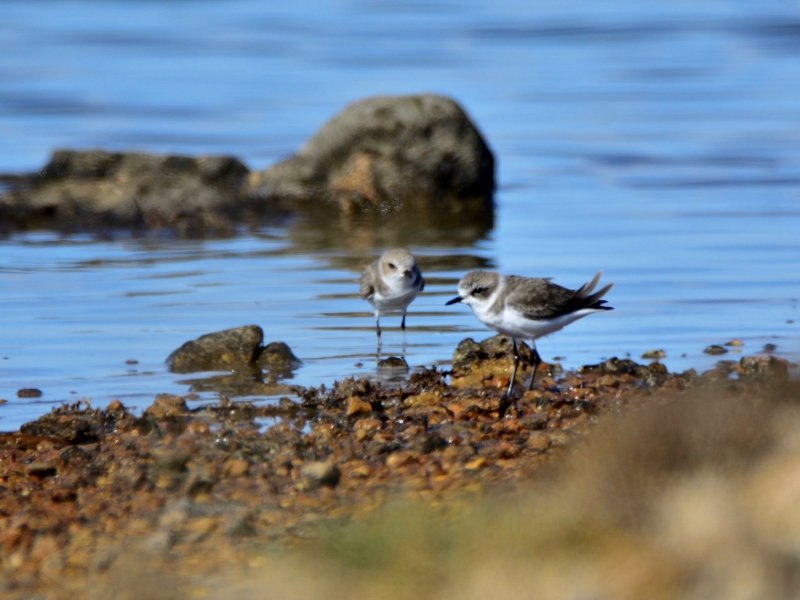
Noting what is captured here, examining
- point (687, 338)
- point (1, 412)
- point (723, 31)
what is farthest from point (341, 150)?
point (723, 31)

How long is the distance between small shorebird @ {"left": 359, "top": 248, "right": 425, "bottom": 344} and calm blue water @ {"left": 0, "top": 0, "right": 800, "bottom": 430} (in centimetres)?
45

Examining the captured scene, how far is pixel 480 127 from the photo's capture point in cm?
2808

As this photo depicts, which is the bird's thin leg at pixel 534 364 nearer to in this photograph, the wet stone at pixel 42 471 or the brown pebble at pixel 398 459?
the brown pebble at pixel 398 459

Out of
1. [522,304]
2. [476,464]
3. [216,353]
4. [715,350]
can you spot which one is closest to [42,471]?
[476,464]

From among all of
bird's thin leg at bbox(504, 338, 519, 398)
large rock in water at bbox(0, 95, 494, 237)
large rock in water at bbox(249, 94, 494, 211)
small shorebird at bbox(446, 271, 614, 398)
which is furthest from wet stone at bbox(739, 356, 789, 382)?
large rock in water at bbox(249, 94, 494, 211)

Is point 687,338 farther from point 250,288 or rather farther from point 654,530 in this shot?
point 654,530

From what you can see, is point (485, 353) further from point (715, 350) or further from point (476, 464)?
point (476, 464)

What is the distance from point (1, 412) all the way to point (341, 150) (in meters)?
12.2

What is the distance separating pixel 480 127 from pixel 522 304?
63.5 feet

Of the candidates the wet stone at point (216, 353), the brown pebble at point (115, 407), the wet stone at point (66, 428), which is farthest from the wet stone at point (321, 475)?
the wet stone at point (216, 353)

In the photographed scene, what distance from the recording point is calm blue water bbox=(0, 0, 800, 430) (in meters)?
11.9

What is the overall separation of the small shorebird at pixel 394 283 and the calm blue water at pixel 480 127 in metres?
0.45

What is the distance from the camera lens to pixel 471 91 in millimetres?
32906

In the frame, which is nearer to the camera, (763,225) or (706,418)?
(706,418)
